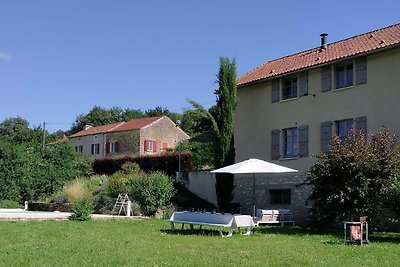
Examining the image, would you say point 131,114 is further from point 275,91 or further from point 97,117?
point 275,91

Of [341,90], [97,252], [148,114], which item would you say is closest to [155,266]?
[97,252]

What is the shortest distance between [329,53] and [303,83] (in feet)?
5.74

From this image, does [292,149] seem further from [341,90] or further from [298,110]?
[341,90]

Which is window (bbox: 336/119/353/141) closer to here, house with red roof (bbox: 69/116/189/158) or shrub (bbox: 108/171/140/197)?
shrub (bbox: 108/171/140/197)

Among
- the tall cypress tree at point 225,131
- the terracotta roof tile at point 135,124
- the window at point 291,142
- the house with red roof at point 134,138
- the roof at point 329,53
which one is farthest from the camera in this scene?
the terracotta roof tile at point 135,124

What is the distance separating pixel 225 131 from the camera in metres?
25.0

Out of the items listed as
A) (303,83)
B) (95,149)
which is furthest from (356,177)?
(95,149)

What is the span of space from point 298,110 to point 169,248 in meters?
13.2

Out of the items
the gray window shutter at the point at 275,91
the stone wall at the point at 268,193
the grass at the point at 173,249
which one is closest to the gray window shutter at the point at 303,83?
the gray window shutter at the point at 275,91

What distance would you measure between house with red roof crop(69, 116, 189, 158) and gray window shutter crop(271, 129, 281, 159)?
2693 cm

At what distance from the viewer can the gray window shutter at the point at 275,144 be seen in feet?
78.7

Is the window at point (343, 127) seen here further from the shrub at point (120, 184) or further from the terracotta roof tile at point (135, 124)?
the terracotta roof tile at point (135, 124)

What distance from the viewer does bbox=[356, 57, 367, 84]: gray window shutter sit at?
20.4 m

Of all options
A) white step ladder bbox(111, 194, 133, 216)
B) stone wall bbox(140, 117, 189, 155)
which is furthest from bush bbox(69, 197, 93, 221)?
stone wall bbox(140, 117, 189, 155)
